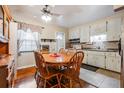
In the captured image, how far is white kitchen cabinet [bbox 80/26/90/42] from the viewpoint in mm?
5134

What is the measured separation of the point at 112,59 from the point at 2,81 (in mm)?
3540

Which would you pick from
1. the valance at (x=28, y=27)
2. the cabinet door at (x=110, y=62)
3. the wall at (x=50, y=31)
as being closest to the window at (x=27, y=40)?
the valance at (x=28, y=27)

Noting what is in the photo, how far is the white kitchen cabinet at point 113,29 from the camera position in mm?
3830

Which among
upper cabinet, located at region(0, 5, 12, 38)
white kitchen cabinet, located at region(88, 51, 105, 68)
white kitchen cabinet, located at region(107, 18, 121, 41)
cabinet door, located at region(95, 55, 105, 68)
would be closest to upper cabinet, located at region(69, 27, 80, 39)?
white kitchen cabinet, located at region(88, 51, 105, 68)

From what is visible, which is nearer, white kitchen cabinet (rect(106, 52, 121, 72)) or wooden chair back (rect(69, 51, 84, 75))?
wooden chair back (rect(69, 51, 84, 75))

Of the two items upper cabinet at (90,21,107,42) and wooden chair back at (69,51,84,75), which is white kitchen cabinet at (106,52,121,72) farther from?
wooden chair back at (69,51,84,75)

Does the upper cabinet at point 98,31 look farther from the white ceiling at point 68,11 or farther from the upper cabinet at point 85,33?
the white ceiling at point 68,11

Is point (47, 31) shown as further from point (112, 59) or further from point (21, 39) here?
point (112, 59)

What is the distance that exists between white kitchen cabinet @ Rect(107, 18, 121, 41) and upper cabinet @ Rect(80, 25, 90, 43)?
1098 millimetres

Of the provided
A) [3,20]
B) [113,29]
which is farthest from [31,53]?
[113,29]

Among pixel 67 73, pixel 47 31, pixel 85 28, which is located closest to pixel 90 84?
pixel 67 73

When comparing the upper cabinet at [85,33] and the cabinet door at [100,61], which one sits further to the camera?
the upper cabinet at [85,33]
